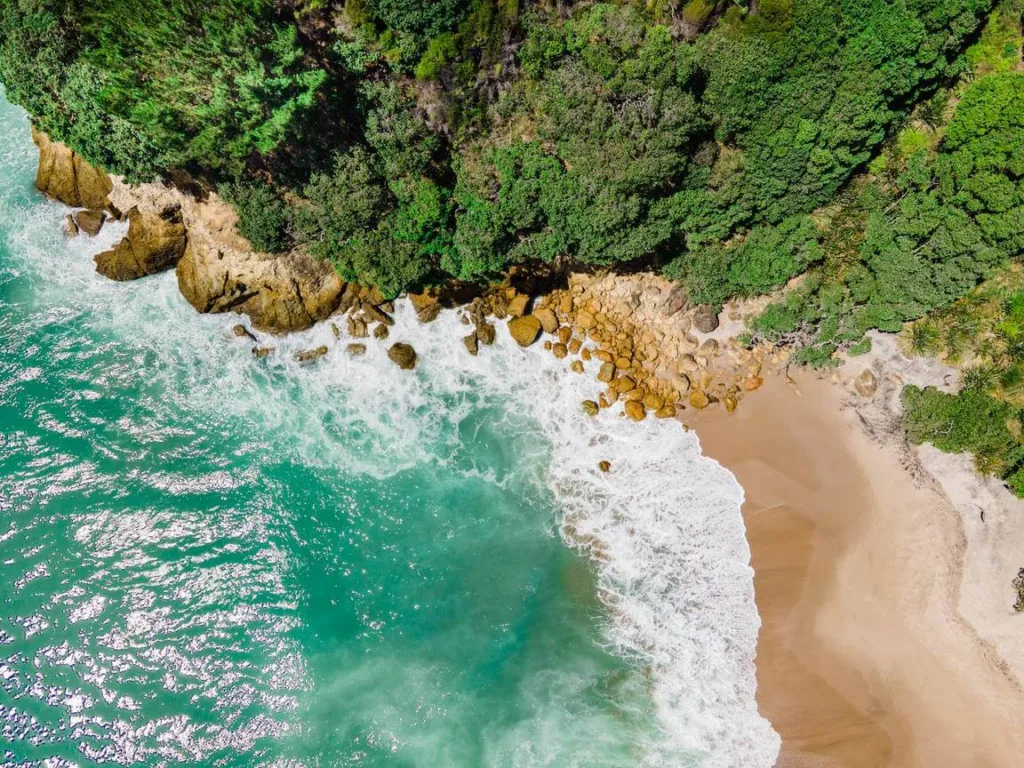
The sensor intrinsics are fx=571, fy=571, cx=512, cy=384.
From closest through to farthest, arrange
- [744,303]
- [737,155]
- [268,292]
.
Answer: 1. [737,155]
2. [744,303]
3. [268,292]

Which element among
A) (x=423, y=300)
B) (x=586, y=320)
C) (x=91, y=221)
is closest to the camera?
(x=586, y=320)

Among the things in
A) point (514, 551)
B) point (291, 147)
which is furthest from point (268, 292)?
point (514, 551)

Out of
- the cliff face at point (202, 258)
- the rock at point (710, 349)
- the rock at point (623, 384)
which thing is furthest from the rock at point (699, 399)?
the cliff face at point (202, 258)

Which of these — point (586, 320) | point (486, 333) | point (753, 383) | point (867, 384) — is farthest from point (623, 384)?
point (867, 384)

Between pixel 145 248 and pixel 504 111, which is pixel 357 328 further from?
pixel 504 111

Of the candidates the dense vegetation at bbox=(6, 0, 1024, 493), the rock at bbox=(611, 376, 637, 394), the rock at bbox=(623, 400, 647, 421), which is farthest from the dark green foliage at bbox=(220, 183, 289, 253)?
the rock at bbox=(623, 400, 647, 421)

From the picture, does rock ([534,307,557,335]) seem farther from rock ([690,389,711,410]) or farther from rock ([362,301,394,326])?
rock ([362,301,394,326])

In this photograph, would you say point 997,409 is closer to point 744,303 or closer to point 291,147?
point 744,303
